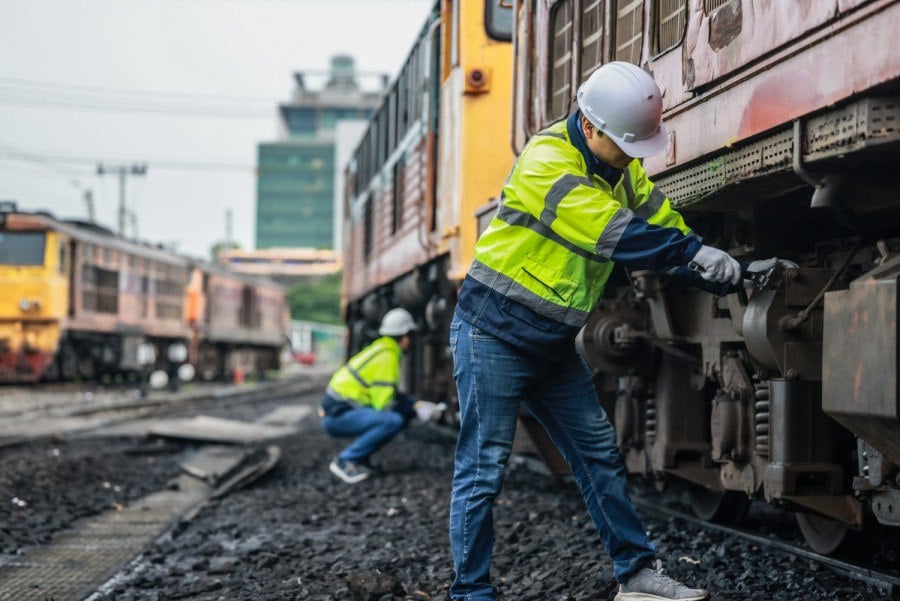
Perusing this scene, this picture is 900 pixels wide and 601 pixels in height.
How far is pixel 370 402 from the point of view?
9.50 m

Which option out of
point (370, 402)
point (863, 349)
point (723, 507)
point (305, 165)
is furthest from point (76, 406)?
point (305, 165)

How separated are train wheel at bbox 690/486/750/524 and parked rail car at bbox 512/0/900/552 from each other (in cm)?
1

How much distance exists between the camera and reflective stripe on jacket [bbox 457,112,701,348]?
3.52 metres

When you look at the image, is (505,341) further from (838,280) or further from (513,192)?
(838,280)

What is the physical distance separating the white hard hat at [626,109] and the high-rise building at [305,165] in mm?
95528

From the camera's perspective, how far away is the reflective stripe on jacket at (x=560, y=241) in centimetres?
352

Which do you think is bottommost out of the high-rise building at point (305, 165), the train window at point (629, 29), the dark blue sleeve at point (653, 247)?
the dark blue sleeve at point (653, 247)

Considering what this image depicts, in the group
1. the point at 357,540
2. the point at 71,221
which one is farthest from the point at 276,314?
the point at 357,540

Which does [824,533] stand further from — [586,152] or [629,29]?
[629,29]

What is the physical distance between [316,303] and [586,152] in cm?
5900

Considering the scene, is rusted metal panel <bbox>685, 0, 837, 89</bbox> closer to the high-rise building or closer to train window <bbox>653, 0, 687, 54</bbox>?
train window <bbox>653, 0, 687, 54</bbox>

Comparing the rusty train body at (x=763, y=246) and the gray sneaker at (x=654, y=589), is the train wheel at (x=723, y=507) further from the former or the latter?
the gray sneaker at (x=654, y=589)

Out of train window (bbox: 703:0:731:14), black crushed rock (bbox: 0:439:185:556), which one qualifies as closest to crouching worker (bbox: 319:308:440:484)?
black crushed rock (bbox: 0:439:185:556)

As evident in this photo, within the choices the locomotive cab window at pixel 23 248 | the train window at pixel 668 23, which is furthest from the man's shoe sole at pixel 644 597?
the locomotive cab window at pixel 23 248
